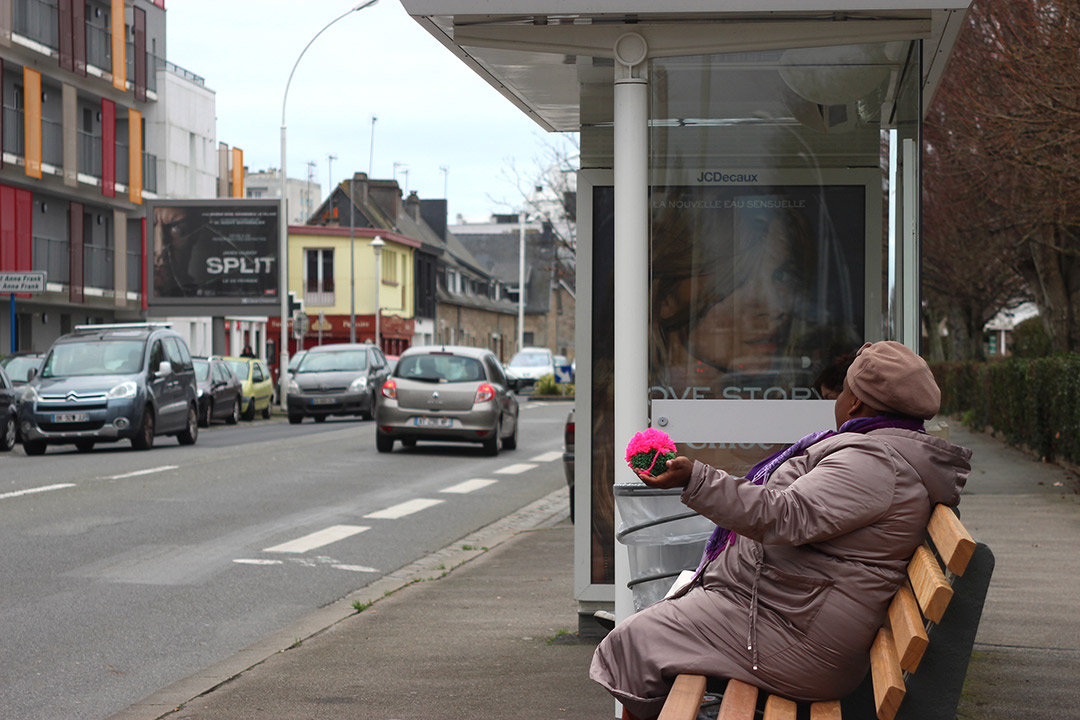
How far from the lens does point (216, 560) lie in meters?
10.8

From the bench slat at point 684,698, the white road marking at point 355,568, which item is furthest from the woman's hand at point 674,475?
the white road marking at point 355,568

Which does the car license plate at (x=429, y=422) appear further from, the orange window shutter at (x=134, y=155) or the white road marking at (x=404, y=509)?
the orange window shutter at (x=134, y=155)

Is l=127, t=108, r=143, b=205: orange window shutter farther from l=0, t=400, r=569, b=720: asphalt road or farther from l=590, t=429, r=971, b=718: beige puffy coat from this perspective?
l=590, t=429, r=971, b=718: beige puffy coat

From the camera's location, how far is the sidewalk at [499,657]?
5.55 meters

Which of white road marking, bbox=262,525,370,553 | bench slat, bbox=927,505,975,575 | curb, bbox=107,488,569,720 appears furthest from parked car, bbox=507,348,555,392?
bench slat, bbox=927,505,975,575

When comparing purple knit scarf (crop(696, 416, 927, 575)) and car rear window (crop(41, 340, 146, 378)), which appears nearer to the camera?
purple knit scarf (crop(696, 416, 927, 575))

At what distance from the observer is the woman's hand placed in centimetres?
352

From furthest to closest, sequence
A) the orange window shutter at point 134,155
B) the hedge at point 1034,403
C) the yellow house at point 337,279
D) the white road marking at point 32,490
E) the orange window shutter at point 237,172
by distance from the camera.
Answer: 1. the yellow house at point 337,279
2. the orange window shutter at point 237,172
3. the orange window shutter at point 134,155
4. the hedge at point 1034,403
5. the white road marking at point 32,490

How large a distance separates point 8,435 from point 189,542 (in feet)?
41.2

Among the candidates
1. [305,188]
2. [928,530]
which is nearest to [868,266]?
[928,530]

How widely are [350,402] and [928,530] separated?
29.7 meters

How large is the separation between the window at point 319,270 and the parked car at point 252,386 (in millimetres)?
38528

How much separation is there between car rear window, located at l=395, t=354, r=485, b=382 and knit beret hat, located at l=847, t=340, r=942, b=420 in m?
18.2

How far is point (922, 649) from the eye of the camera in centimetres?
327
